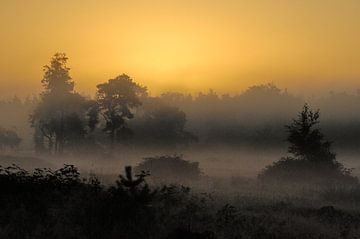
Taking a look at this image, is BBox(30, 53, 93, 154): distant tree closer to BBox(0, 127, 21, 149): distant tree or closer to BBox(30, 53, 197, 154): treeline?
BBox(30, 53, 197, 154): treeline

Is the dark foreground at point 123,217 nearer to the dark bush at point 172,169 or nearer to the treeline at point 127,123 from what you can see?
the dark bush at point 172,169

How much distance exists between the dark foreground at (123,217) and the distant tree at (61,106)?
49.5 metres

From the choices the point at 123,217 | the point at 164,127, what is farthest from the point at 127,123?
the point at 123,217

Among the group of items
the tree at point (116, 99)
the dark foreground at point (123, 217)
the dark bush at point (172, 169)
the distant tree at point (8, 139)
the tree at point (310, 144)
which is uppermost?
the tree at point (116, 99)

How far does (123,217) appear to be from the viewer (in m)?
Result: 13.2

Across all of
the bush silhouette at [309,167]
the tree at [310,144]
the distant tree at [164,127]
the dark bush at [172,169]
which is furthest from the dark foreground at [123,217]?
the distant tree at [164,127]

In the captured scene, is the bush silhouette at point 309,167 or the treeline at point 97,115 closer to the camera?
the bush silhouette at point 309,167

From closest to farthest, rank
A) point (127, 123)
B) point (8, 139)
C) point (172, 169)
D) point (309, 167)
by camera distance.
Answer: point (309, 167), point (172, 169), point (127, 123), point (8, 139)

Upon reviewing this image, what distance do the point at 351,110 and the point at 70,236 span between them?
3875 inches

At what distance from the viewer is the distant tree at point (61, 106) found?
211ft

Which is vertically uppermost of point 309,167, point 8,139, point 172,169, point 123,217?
point 123,217

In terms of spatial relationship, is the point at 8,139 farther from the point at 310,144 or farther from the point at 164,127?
the point at 310,144

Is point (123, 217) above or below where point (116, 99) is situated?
below

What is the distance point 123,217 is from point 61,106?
2085 inches
